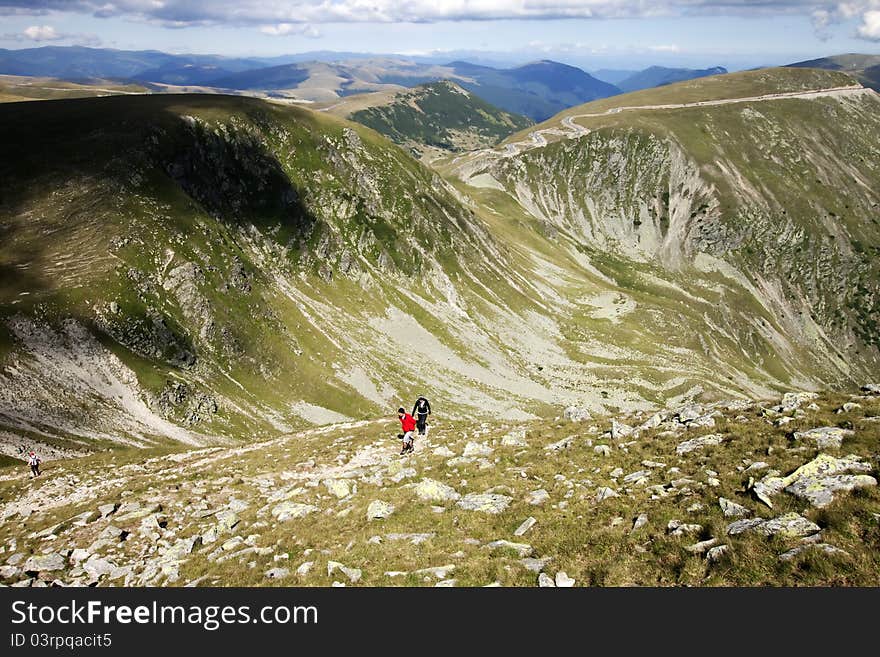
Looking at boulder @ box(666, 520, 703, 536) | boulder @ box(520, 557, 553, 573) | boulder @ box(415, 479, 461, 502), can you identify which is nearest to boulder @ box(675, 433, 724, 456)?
boulder @ box(666, 520, 703, 536)

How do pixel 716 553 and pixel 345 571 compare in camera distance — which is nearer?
pixel 716 553

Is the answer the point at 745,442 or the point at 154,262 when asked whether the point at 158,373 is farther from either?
the point at 745,442

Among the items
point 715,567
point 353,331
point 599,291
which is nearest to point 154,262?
point 353,331

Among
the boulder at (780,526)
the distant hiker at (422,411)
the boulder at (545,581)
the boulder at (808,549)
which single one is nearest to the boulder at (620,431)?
the boulder at (780,526)

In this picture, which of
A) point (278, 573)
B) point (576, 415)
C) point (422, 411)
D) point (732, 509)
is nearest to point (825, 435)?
point (732, 509)

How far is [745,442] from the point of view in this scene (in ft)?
72.0

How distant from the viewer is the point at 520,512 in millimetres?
19328

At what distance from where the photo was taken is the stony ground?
14336mm

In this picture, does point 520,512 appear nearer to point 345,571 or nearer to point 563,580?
point 563,580

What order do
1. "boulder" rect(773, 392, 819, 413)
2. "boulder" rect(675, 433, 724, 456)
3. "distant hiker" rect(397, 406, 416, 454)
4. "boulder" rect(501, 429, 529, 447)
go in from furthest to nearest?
"distant hiker" rect(397, 406, 416, 454) < "boulder" rect(501, 429, 529, 447) < "boulder" rect(773, 392, 819, 413) < "boulder" rect(675, 433, 724, 456)

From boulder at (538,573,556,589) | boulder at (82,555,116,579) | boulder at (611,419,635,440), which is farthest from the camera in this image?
boulder at (611,419,635,440)

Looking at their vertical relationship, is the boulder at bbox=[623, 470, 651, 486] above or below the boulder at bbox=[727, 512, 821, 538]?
below

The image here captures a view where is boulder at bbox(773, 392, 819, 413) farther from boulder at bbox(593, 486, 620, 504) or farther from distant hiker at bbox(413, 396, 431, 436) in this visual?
distant hiker at bbox(413, 396, 431, 436)

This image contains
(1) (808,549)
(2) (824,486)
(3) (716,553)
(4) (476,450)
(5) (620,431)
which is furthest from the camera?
(4) (476,450)
